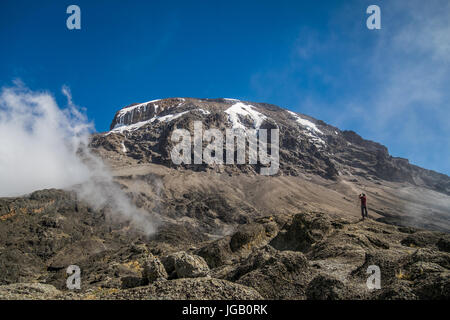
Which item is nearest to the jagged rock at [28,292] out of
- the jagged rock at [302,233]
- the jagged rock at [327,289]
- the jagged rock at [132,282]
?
the jagged rock at [132,282]

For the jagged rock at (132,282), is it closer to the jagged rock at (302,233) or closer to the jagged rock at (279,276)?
the jagged rock at (279,276)

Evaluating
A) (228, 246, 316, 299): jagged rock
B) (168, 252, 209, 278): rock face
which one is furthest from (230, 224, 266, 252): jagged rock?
(168, 252, 209, 278): rock face

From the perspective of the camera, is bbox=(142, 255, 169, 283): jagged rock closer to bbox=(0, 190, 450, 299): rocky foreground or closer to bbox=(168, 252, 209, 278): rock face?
bbox=(0, 190, 450, 299): rocky foreground

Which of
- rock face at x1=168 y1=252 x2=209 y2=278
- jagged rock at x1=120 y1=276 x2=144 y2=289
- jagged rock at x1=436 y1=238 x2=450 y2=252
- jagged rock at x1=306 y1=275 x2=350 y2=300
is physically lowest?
jagged rock at x1=120 y1=276 x2=144 y2=289

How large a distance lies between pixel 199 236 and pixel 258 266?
11261 centimetres

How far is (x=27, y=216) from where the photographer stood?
11750cm

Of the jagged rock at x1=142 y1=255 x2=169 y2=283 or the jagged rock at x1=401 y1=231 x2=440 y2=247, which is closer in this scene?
the jagged rock at x1=142 y1=255 x2=169 y2=283

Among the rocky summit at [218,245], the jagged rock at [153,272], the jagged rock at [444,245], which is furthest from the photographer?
the jagged rock at [444,245]

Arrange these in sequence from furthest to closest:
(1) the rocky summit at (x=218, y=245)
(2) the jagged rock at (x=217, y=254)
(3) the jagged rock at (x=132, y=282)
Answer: (2) the jagged rock at (x=217, y=254)
(3) the jagged rock at (x=132, y=282)
(1) the rocky summit at (x=218, y=245)

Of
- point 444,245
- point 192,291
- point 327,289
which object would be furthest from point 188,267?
point 444,245

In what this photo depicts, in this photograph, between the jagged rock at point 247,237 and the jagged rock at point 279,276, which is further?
the jagged rock at point 247,237

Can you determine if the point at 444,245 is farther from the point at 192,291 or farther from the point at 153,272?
the point at 153,272

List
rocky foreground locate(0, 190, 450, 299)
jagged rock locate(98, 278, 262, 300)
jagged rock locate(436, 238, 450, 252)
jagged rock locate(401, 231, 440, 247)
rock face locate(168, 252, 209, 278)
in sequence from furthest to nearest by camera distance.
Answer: jagged rock locate(401, 231, 440, 247) → jagged rock locate(436, 238, 450, 252) → rock face locate(168, 252, 209, 278) → rocky foreground locate(0, 190, 450, 299) → jagged rock locate(98, 278, 262, 300)
